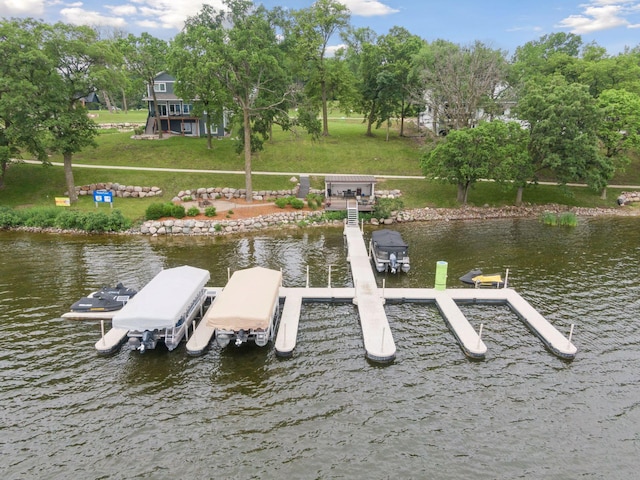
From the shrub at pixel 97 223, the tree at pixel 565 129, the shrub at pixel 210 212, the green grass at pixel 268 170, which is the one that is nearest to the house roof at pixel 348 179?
the green grass at pixel 268 170

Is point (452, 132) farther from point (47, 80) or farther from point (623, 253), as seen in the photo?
point (47, 80)

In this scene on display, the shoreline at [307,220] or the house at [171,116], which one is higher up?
the house at [171,116]

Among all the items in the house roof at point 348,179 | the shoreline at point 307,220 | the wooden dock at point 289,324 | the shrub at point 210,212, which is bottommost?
the wooden dock at point 289,324

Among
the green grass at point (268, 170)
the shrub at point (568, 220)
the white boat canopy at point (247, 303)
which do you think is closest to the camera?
the white boat canopy at point (247, 303)

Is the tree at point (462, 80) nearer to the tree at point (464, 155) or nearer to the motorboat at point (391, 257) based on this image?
the tree at point (464, 155)

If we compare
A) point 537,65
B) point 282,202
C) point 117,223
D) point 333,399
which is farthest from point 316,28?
point 333,399

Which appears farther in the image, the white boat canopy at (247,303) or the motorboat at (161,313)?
the white boat canopy at (247,303)

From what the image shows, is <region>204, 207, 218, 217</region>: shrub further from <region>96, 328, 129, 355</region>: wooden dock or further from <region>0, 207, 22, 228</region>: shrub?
<region>96, 328, 129, 355</region>: wooden dock
